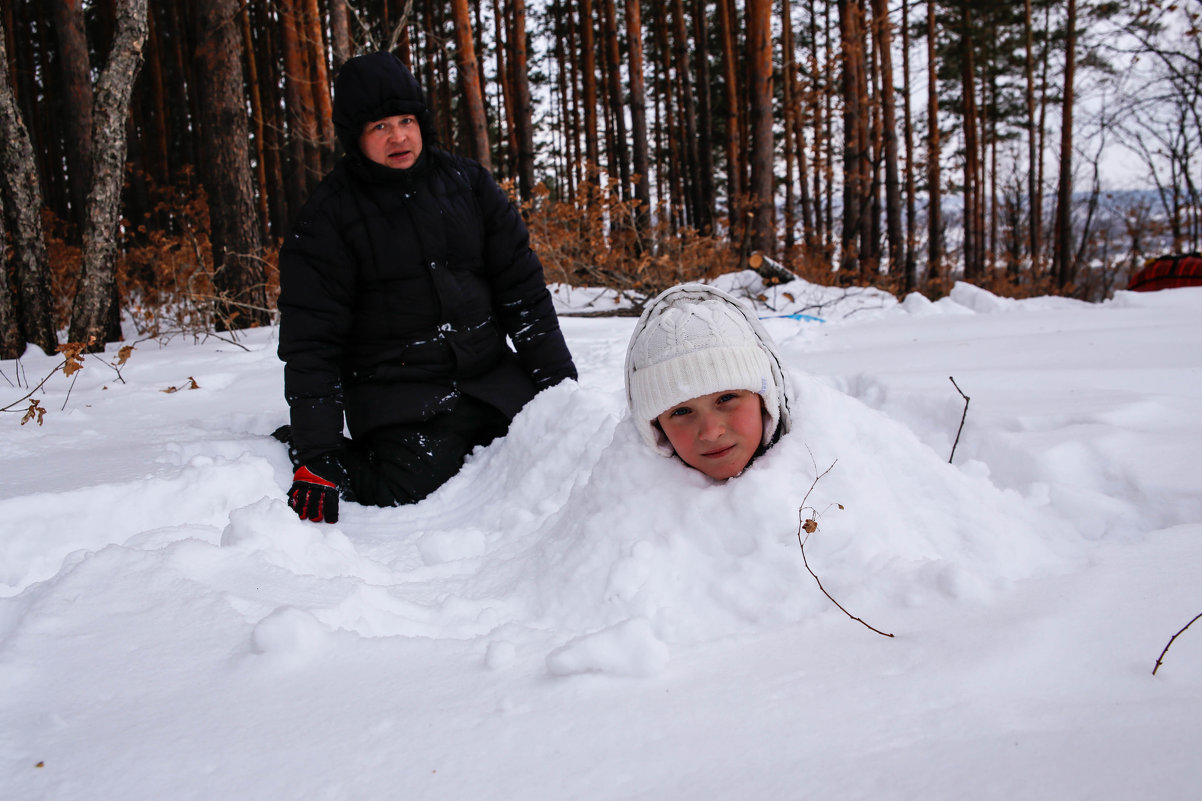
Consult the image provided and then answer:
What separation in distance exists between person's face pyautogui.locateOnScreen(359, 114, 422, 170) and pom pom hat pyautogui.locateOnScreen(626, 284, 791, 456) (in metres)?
1.21

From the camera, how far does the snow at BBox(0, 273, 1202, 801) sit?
2.60ft

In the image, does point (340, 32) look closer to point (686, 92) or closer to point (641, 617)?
point (686, 92)

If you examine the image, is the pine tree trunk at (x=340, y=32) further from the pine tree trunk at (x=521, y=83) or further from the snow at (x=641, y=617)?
the snow at (x=641, y=617)

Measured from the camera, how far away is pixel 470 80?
25.5 feet

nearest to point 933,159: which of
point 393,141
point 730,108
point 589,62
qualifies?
point 730,108

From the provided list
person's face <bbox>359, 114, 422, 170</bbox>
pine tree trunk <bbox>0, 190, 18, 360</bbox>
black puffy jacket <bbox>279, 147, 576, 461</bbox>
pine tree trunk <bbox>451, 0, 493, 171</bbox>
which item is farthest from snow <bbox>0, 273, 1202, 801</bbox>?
pine tree trunk <bbox>451, 0, 493, 171</bbox>

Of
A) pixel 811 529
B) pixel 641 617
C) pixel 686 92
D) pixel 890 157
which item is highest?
pixel 686 92

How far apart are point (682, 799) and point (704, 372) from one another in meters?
0.98

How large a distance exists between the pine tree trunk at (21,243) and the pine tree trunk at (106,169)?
20cm

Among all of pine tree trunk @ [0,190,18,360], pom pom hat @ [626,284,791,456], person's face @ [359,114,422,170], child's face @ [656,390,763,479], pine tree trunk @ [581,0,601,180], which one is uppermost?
pine tree trunk @ [581,0,601,180]

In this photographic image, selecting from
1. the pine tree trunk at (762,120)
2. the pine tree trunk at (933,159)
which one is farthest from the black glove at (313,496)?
the pine tree trunk at (933,159)

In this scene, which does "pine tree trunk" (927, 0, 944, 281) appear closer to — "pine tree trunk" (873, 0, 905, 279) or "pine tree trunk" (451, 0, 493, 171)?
"pine tree trunk" (873, 0, 905, 279)

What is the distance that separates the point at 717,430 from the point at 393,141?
5.30 feet

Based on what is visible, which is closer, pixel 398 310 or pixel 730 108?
pixel 398 310
